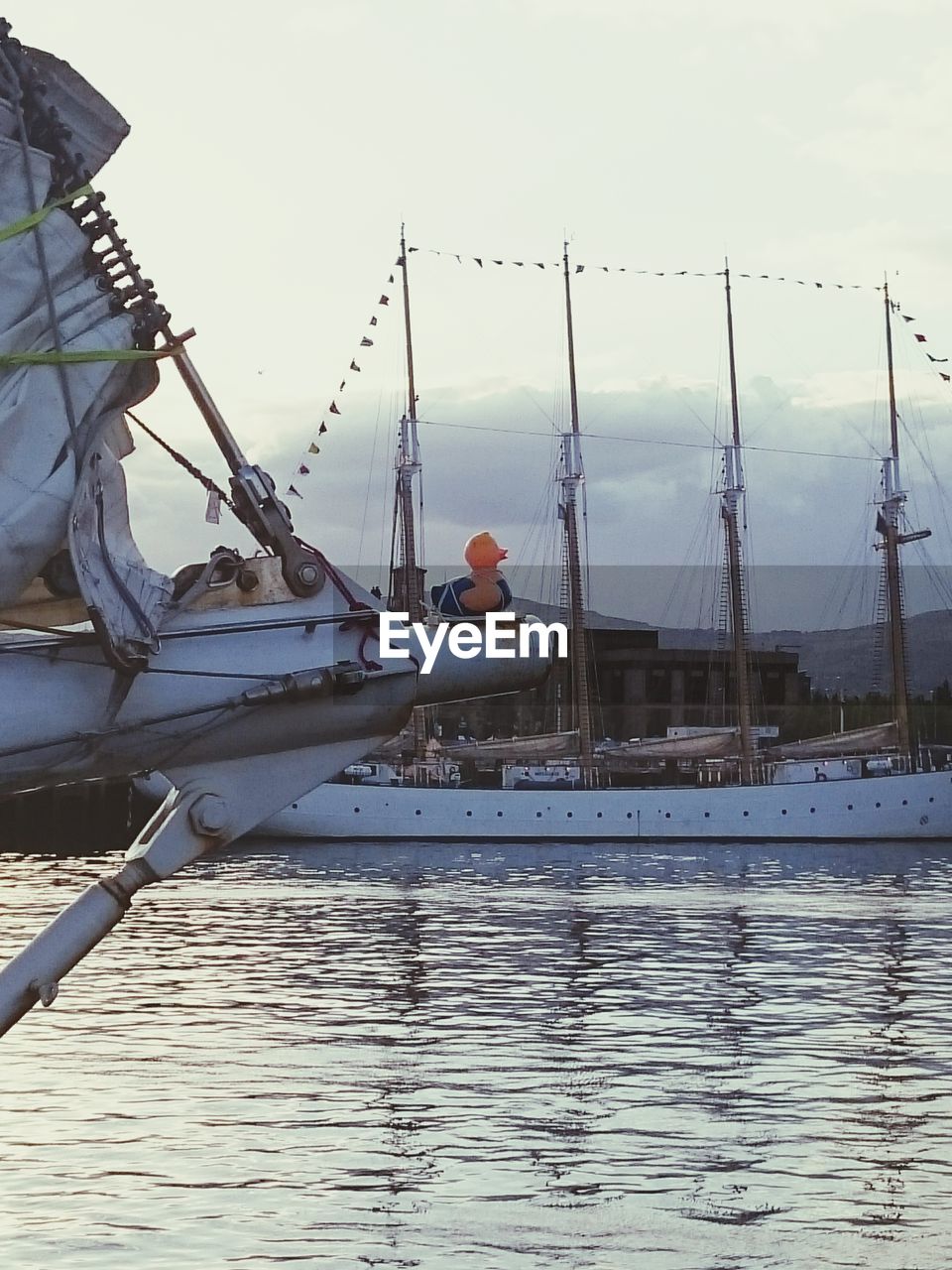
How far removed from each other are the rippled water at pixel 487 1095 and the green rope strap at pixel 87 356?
8.51m

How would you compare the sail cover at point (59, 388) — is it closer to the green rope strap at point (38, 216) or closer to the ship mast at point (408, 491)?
the green rope strap at point (38, 216)

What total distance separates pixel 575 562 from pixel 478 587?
83.3m

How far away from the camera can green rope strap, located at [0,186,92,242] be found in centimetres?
801

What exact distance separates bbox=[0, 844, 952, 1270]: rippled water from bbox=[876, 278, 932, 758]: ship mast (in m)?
46.6

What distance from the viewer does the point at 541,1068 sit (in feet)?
78.4

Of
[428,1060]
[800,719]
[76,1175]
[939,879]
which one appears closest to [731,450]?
[939,879]

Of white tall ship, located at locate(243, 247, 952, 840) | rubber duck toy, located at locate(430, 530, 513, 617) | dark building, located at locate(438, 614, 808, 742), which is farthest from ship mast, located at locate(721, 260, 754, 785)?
rubber duck toy, located at locate(430, 530, 513, 617)

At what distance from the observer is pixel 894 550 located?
94938 mm

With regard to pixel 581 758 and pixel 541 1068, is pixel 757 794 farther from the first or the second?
pixel 541 1068

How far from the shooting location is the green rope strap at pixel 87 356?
26.3 ft

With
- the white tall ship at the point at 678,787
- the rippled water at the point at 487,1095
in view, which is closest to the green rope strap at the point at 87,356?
the rippled water at the point at 487,1095

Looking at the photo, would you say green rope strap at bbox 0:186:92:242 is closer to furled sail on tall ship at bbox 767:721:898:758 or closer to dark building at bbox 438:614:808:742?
furled sail on tall ship at bbox 767:721:898:758

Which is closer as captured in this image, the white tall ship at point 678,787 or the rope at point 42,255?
the rope at point 42,255

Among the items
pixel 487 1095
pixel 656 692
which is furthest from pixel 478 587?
pixel 656 692
